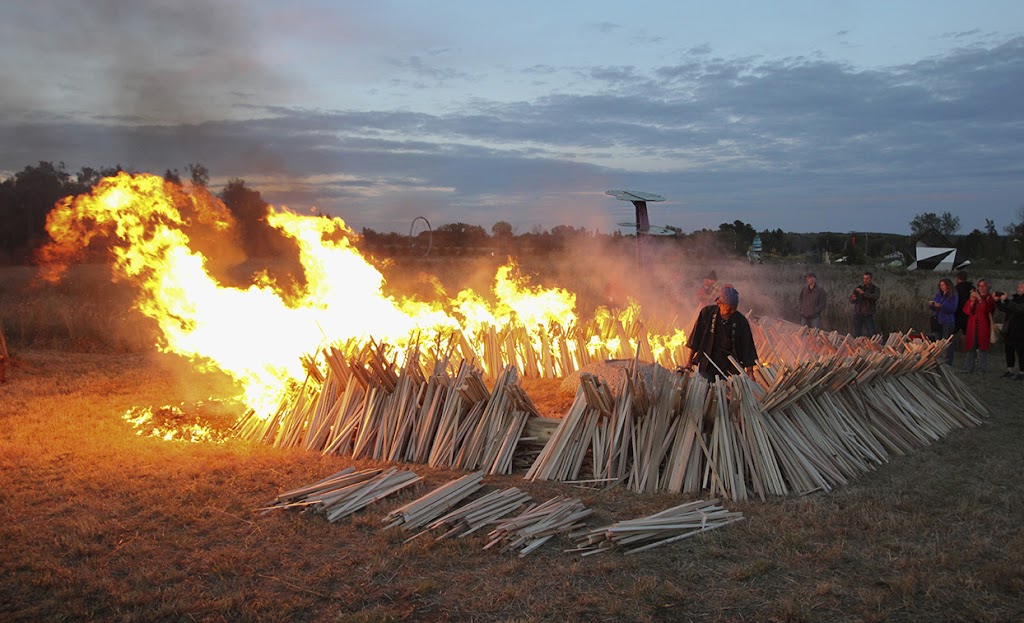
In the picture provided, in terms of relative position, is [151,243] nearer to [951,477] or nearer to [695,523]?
[695,523]

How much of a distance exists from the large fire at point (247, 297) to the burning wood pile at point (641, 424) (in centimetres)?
79

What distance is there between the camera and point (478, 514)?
477 centimetres

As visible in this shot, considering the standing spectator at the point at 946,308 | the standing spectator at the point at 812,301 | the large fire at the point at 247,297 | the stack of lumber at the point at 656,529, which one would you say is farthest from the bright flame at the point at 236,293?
the standing spectator at the point at 946,308

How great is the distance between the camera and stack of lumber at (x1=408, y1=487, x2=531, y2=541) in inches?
182

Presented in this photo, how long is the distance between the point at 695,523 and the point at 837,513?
107 cm

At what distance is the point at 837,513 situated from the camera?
489 centimetres

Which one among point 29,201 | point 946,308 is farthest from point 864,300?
point 29,201

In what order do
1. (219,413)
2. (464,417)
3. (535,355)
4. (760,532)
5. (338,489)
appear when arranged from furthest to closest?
(535,355) → (219,413) → (464,417) → (338,489) → (760,532)

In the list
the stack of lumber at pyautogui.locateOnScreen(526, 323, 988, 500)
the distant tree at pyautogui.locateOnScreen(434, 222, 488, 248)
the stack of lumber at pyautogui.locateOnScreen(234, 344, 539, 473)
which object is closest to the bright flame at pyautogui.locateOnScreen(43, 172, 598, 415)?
the stack of lumber at pyautogui.locateOnScreen(234, 344, 539, 473)

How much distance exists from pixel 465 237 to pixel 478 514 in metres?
35.6

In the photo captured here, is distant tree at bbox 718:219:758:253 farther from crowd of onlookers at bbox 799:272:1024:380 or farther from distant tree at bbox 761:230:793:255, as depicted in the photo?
crowd of onlookers at bbox 799:272:1024:380

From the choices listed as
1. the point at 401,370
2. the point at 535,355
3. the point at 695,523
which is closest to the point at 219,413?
the point at 401,370

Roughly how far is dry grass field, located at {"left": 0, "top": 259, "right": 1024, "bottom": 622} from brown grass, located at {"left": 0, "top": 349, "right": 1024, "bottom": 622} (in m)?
0.01

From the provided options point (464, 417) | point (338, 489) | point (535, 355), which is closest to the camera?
point (338, 489)
